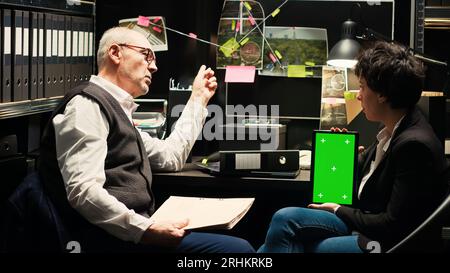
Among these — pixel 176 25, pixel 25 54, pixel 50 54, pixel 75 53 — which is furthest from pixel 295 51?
pixel 25 54

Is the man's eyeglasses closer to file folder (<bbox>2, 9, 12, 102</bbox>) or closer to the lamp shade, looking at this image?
file folder (<bbox>2, 9, 12, 102</bbox>)

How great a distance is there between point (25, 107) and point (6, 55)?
0.74ft

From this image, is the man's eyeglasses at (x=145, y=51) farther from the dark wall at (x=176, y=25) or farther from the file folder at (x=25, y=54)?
the dark wall at (x=176, y=25)

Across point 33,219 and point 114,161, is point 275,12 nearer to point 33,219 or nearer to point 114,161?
point 114,161

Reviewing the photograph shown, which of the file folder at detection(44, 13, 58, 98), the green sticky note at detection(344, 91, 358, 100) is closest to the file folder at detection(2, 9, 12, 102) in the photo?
the file folder at detection(44, 13, 58, 98)

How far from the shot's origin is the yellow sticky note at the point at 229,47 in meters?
3.13

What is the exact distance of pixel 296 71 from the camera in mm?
3125

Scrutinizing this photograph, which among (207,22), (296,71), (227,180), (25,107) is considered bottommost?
(227,180)

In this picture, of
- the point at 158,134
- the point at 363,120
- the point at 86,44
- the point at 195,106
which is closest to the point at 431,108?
the point at 363,120

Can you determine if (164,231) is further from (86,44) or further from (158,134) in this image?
(86,44)

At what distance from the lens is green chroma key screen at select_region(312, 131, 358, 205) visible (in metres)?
2.27

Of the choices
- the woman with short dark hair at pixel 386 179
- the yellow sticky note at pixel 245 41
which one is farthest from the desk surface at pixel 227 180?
the yellow sticky note at pixel 245 41

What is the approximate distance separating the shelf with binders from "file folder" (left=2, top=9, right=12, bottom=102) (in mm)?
32

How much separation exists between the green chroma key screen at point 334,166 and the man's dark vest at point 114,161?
1.90ft
